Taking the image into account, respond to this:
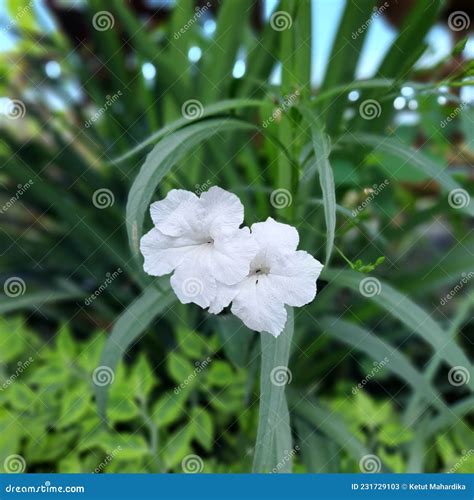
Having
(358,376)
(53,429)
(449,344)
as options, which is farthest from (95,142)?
(449,344)

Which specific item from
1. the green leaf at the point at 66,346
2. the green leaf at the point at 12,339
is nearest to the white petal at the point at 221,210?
the green leaf at the point at 66,346

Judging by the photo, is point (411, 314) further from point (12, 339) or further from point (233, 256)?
point (12, 339)

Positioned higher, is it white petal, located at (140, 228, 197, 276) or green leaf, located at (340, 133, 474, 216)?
green leaf, located at (340, 133, 474, 216)

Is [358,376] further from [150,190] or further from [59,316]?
[150,190]

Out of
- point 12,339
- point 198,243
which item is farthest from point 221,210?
point 12,339

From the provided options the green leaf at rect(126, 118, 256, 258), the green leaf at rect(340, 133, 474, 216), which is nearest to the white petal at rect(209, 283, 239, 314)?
the green leaf at rect(126, 118, 256, 258)

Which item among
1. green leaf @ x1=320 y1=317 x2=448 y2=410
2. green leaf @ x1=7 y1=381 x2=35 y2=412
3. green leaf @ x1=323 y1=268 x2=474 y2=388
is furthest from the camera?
green leaf @ x1=7 y1=381 x2=35 y2=412

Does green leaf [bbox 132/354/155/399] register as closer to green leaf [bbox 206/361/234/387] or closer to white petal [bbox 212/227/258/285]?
green leaf [bbox 206/361/234/387]
